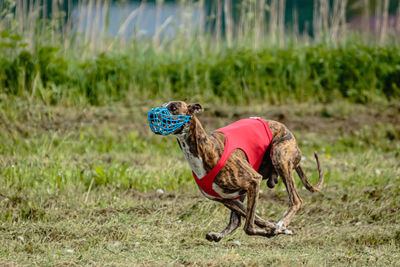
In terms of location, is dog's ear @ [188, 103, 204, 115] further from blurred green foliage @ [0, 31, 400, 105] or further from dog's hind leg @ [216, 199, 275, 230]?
blurred green foliage @ [0, 31, 400, 105]

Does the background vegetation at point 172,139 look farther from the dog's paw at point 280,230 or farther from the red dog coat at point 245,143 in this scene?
the red dog coat at point 245,143

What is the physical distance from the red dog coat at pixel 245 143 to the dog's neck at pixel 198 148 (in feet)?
0.16

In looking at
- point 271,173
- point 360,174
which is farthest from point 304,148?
point 271,173

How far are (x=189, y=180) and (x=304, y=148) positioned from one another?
2276 millimetres

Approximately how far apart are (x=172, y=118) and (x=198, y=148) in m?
0.34

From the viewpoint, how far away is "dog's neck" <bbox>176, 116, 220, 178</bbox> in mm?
3751

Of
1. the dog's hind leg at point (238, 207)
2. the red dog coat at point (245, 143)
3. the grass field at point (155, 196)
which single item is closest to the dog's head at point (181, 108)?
the red dog coat at point (245, 143)

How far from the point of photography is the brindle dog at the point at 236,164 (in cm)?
376

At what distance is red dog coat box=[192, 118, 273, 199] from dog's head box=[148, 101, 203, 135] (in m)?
0.35

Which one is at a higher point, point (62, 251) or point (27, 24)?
point (27, 24)

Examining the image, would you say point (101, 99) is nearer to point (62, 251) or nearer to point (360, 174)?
point (360, 174)

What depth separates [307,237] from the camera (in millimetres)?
4699

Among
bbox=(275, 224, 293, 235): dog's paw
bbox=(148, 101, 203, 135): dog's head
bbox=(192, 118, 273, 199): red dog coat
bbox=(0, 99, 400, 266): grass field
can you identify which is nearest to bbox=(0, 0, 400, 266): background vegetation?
bbox=(0, 99, 400, 266): grass field

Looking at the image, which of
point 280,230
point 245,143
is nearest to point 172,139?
point 245,143
